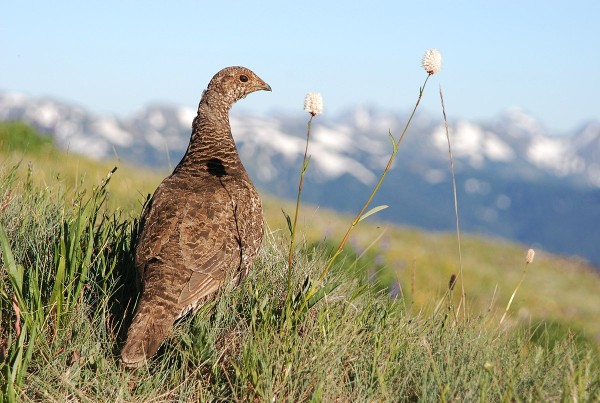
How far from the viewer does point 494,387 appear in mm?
3400

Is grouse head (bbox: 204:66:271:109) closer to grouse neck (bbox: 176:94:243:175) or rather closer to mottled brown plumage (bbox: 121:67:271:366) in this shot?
grouse neck (bbox: 176:94:243:175)

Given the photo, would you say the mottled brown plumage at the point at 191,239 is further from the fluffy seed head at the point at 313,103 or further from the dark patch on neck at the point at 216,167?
the fluffy seed head at the point at 313,103

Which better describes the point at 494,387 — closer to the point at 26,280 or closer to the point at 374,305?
the point at 374,305

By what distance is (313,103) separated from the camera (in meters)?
3.63

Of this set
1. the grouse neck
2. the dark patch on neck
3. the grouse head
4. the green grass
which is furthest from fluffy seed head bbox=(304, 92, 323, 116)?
the grouse head

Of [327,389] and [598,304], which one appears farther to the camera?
[598,304]

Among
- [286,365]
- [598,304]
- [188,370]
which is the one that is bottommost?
[598,304]

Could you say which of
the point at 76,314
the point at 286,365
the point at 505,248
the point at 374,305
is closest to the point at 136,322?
the point at 76,314

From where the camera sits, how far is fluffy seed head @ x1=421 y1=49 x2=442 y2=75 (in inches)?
151

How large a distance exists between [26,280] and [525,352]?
117 inches

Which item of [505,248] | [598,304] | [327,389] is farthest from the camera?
[505,248]

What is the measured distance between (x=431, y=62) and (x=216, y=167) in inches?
83.6

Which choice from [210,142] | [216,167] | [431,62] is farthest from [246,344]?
[210,142]

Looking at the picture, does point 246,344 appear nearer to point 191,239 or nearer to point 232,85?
point 191,239
